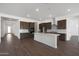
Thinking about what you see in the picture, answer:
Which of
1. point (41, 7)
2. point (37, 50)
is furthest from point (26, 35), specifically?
point (41, 7)

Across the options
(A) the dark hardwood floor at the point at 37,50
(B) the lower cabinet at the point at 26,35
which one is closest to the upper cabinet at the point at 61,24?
(A) the dark hardwood floor at the point at 37,50

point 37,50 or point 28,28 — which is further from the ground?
point 28,28

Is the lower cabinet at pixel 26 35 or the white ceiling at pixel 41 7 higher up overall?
the white ceiling at pixel 41 7

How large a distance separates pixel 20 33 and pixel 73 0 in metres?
6.01

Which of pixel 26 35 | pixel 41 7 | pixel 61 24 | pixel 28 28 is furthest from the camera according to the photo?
pixel 28 28

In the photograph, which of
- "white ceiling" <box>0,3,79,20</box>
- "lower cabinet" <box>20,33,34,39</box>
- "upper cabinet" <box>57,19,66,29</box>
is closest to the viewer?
"white ceiling" <box>0,3,79,20</box>

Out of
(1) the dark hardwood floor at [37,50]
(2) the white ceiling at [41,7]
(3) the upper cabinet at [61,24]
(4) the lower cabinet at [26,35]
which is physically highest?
(2) the white ceiling at [41,7]

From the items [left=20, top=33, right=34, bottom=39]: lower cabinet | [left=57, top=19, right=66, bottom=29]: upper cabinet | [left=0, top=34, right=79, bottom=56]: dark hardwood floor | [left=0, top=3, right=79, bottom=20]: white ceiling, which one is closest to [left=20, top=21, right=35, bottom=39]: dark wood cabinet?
[left=20, top=33, right=34, bottom=39]: lower cabinet

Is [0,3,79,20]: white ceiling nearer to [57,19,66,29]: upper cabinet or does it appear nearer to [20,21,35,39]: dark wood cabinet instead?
[57,19,66,29]: upper cabinet

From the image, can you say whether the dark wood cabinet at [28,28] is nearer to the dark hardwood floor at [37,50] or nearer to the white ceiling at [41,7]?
the dark hardwood floor at [37,50]

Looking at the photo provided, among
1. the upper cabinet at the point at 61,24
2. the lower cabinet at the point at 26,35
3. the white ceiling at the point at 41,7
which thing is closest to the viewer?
the white ceiling at the point at 41,7

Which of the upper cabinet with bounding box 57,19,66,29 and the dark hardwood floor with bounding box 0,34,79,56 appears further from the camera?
the upper cabinet with bounding box 57,19,66,29

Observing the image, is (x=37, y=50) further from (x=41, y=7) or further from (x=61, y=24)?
(x=61, y=24)

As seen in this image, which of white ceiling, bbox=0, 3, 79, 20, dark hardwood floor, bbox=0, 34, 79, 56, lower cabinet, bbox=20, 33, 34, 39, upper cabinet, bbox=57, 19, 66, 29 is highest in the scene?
white ceiling, bbox=0, 3, 79, 20
